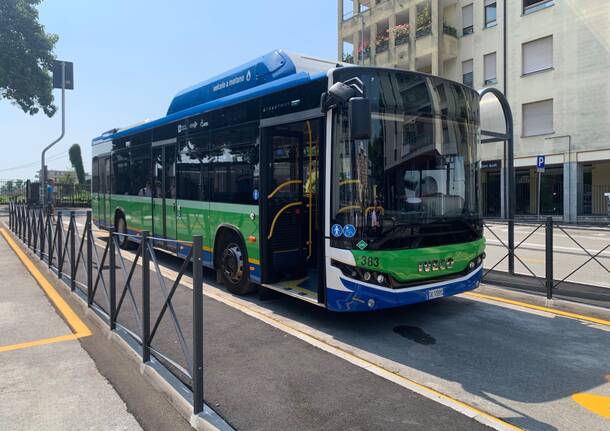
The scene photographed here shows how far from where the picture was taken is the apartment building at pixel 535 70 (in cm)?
2194

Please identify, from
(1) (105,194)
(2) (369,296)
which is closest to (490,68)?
(1) (105,194)

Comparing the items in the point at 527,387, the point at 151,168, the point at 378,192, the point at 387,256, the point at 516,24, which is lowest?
the point at 527,387

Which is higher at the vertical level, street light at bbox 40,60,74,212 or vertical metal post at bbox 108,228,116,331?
street light at bbox 40,60,74,212

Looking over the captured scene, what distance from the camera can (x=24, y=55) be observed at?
27828mm

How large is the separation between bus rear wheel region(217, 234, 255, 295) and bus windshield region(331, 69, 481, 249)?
2.25 meters

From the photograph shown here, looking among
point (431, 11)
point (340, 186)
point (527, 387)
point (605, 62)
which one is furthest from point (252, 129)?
point (431, 11)

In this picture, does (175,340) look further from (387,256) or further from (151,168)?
(151,168)

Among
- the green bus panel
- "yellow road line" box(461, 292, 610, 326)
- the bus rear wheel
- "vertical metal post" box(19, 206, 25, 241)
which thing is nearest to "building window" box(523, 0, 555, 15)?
"yellow road line" box(461, 292, 610, 326)

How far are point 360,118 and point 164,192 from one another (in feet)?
Answer: 19.5

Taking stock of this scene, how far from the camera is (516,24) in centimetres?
2472

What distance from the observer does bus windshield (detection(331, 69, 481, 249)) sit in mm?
5184

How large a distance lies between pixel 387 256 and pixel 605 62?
2158cm

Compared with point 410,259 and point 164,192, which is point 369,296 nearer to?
point 410,259

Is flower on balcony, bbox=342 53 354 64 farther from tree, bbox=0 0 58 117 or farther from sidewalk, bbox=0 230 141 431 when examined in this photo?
sidewalk, bbox=0 230 141 431
